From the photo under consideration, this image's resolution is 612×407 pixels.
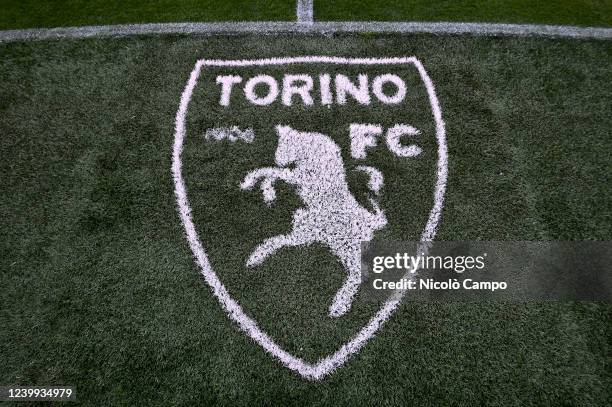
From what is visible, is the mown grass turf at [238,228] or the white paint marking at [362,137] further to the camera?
the white paint marking at [362,137]

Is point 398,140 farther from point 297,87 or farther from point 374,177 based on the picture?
point 297,87

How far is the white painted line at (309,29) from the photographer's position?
4402mm

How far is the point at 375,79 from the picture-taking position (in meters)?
4.02

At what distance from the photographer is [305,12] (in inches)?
184

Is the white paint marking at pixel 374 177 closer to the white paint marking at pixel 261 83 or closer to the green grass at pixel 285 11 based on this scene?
the white paint marking at pixel 261 83

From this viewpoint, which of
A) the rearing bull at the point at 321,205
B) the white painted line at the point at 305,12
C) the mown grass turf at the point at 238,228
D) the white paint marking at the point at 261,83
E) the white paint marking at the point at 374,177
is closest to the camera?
the mown grass turf at the point at 238,228

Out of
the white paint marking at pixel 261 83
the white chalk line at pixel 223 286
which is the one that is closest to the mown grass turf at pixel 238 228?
the white chalk line at pixel 223 286

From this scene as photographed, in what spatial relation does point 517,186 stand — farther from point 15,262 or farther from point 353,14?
point 15,262

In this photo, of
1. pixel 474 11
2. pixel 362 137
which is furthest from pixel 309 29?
pixel 474 11

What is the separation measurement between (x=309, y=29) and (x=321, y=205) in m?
2.07

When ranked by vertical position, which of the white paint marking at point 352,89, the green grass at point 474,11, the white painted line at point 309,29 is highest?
the green grass at point 474,11

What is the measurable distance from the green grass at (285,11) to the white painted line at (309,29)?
118 mm

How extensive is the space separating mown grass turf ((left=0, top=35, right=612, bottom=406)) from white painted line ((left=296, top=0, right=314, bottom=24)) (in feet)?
1.01

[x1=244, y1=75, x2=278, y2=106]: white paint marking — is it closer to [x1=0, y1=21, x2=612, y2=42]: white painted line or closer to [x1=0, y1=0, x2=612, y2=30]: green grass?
[x1=0, y1=21, x2=612, y2=42]: white painted line
